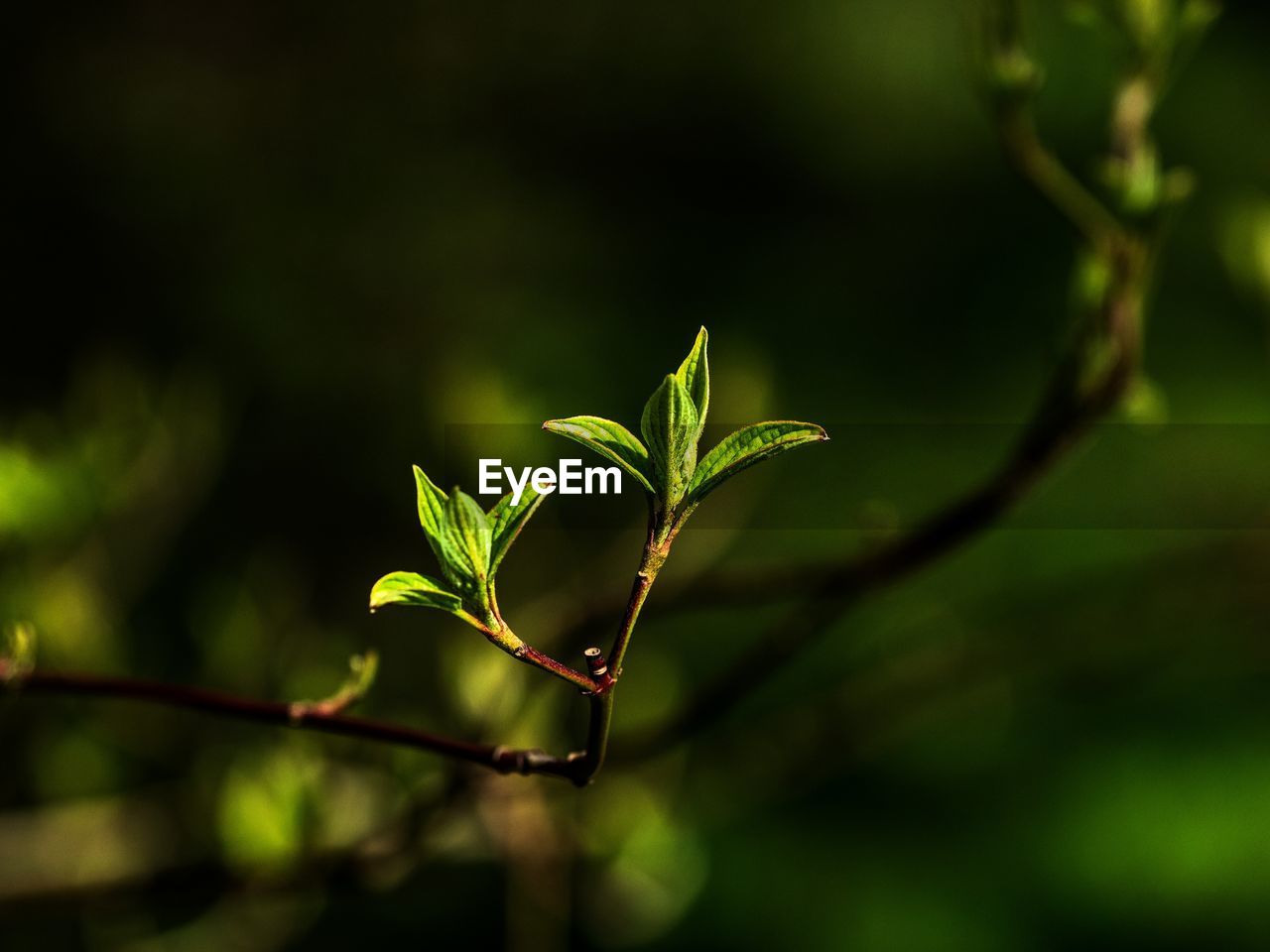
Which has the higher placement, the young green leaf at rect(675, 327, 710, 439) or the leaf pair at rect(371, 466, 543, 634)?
the young green leaf at rect(675, 327, 710, 439)

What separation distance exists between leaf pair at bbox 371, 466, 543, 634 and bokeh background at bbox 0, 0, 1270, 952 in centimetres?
15

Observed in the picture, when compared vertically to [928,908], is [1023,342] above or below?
above

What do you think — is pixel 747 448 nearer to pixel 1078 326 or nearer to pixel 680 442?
pixel 680 442

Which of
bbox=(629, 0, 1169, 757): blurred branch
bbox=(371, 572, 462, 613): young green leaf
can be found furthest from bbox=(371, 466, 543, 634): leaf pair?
bbox=(629, 0, 1169, 757): blurred branch

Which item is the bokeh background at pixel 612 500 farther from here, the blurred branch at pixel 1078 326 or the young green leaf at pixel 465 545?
the young green leaf at pixel 465 545

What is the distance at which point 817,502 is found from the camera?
0.92m

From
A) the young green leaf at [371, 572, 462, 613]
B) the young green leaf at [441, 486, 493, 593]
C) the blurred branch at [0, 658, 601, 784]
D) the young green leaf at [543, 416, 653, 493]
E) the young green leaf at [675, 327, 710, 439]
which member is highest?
the young green leaf at [675, 327, 710, 439]

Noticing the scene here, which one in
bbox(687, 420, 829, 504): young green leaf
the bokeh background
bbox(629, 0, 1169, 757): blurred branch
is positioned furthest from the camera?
the bokeh background

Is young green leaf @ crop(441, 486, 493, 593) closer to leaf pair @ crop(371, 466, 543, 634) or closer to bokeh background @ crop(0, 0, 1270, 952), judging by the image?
leaf pair @ crop(371, 466, 543, 634)

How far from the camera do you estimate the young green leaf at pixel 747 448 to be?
0.14 meters

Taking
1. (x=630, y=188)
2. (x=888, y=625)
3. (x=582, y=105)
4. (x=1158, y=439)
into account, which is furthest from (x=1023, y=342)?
(x=582, y=105)

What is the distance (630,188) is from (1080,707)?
0.74 m

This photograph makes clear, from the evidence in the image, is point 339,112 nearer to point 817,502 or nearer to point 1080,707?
point 817,502

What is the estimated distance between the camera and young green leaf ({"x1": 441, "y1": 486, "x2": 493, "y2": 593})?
0.50ft
